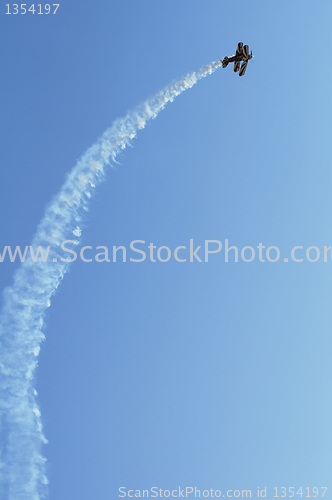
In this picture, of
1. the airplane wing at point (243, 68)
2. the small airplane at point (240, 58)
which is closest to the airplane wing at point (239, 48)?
the small airplane at point (240, 58)

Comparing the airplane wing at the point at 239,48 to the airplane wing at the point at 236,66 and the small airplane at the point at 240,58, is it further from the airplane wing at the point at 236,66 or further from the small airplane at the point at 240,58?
the airplane wing at the point at 236,66

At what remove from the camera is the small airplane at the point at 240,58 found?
1239 inches

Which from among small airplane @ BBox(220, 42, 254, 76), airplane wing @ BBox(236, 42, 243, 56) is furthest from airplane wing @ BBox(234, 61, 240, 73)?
airplane wing @ BBox(236, 42, 243, 56)

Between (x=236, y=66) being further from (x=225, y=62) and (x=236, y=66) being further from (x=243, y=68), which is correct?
(x=225, y=62)

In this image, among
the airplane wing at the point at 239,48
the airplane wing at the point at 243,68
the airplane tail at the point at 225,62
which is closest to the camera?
the airplane wing at the point at 239,48

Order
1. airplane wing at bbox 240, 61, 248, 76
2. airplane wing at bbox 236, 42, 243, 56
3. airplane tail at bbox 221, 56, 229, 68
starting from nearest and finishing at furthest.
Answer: airplane wing at bbox 236, 42, 243, 56 < airplane wing at bbox 240, 61, 248, 76 < airplane tail at bbox 221, 56, 229, 68

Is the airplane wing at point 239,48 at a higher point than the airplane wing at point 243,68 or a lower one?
higher

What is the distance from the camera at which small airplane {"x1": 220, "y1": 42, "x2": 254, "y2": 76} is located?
103 ft

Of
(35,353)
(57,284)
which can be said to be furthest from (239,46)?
(35,353)

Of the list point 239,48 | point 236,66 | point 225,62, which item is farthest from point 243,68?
point 225,62

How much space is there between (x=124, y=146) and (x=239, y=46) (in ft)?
46.3

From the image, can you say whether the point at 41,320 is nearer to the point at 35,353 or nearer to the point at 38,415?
the point at 35,353

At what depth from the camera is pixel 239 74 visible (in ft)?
107

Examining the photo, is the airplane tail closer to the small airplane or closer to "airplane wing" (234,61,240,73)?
the small airplane
